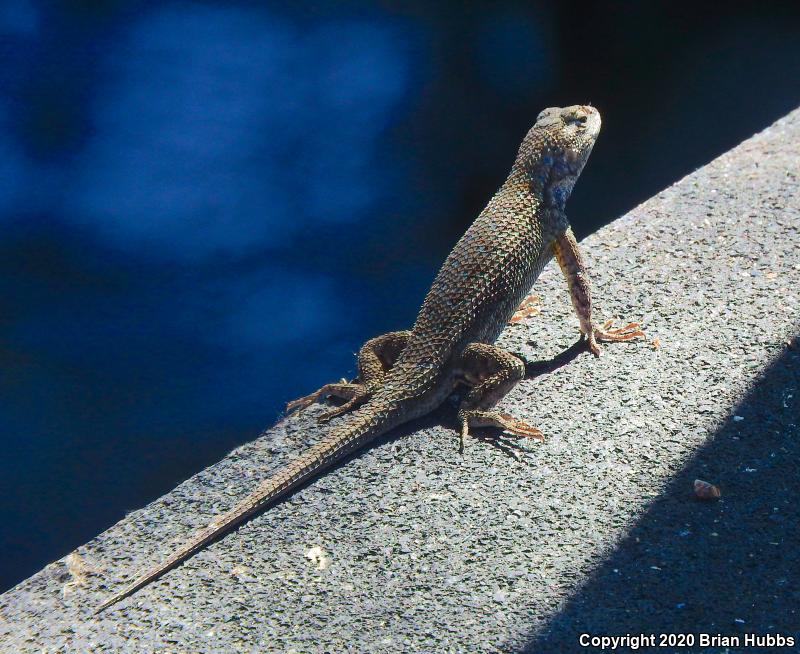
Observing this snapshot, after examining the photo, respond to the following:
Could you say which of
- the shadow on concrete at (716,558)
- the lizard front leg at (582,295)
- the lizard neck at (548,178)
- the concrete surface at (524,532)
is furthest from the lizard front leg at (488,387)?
the lizard neck at (548,178)

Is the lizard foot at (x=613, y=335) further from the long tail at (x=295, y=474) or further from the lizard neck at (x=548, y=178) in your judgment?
the long tail at (x=295, y=474)

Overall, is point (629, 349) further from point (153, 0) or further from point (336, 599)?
point (153, 0)

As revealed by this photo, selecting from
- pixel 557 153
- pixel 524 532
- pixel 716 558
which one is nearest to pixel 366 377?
pixel 524 532

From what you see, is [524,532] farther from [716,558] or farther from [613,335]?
[613,335]

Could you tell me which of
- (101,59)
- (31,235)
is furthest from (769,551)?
(101,59)

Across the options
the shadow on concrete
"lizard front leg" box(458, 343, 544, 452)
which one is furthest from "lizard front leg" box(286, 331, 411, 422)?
the shadow on concrete

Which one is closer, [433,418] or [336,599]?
[336,599]

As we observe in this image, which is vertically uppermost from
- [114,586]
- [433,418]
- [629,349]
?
[629,349]
